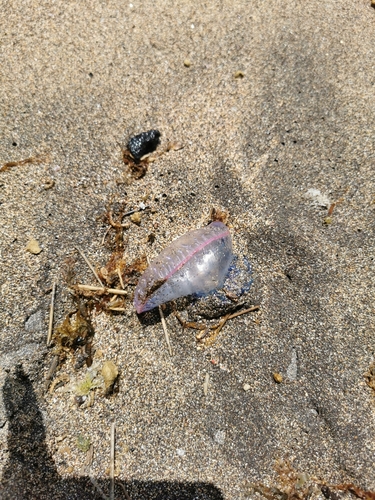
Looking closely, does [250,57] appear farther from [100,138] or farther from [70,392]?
[70,392]

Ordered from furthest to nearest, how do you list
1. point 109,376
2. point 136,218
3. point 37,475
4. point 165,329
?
point 136,218 → point 165,329 → point 109,376 → point 37,475

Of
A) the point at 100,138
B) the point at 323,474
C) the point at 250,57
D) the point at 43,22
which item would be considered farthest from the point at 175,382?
the point at 43,22

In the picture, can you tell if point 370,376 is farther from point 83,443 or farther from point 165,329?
point 83,443

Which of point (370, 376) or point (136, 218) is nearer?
point (370, 376)

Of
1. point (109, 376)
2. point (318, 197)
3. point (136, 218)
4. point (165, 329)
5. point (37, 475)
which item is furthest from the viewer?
point (318, 197)

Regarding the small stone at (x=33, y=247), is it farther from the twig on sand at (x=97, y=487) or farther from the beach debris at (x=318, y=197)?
the beach debris at (x=318, y=197)

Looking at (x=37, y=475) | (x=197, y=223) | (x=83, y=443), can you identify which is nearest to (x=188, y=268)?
(x=197, y=223)
